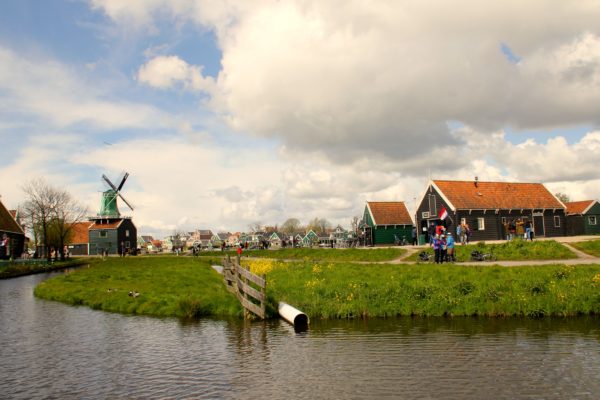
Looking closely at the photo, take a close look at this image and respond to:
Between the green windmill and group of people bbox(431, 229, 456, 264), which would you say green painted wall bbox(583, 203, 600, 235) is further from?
the green windmill

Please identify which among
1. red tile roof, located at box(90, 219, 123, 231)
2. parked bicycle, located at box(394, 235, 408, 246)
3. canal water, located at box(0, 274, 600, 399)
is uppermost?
red tile roof, located at box(90, 219, 123, 231)

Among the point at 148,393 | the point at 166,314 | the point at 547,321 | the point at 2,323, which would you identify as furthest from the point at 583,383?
the point at 2,323

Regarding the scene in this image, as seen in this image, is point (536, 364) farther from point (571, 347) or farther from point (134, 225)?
point (134, 225)

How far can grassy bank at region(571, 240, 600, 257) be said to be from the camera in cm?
2896

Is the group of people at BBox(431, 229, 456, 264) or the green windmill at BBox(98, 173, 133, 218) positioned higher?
the green windmill at BBox(98, 173, 133, 218)

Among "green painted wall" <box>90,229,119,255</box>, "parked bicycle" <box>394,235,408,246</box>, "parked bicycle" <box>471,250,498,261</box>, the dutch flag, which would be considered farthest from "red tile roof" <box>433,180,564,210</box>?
"green painted wall" <box>90,229,119,255</box>

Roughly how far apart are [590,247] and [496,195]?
92.9ft

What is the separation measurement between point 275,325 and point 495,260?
57.4 feet

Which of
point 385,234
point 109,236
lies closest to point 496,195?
point 385,234

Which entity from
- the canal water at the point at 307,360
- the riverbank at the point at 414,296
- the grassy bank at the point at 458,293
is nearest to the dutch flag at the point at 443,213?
the riverbank at the point at 414,296

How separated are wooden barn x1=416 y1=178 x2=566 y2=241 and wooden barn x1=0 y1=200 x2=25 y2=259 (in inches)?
2450

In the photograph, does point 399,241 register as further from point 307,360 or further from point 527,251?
point 307,360

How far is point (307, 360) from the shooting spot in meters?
11.7

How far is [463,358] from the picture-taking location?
11477mm
